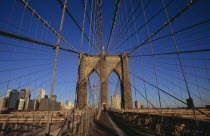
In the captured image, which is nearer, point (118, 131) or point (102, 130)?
point (118, 131)

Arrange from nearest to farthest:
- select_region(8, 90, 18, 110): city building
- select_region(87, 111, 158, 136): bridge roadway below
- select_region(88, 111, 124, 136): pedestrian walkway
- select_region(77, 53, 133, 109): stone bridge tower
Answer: select_region(87, 111, 158, 136): bridge roadway below, select_region(88, 111, 124, 136): pedestrian walkway, select_region(77, 53, 133, 109): stone bridge tower, select_region(8, 90, 18, 110): city building

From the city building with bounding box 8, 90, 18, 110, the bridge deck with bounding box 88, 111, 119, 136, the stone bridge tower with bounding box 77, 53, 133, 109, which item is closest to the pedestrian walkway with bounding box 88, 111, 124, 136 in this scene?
the bridge deck with bounding box 88, 111, 119, 136

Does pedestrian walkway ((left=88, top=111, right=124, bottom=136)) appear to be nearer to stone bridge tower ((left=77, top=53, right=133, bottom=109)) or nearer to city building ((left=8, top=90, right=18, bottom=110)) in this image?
stone bridge tower ((left=77, top=53, right=133, bottom=109))

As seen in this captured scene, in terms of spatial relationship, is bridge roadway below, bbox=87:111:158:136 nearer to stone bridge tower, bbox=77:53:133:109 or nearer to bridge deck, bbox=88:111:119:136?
bridge deck, bbox=88:111:119:136

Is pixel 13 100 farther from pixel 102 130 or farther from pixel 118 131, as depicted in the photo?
pixel 118 131

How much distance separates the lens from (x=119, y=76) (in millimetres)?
25609

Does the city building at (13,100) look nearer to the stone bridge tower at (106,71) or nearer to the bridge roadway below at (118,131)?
the stone bridge tower at (106,71)

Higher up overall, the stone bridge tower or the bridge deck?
the stone bridge tower

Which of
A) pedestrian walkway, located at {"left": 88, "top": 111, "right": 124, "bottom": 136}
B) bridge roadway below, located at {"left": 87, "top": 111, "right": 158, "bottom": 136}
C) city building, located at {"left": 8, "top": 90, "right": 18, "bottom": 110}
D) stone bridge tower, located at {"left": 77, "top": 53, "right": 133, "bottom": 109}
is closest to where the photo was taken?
bridge roadway below, located at {"left": 87, "top": 111, "right": 158, "bottom": 136}

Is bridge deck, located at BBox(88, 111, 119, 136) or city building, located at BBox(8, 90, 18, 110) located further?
city building, located at BBox(8, 90, 18, 110)

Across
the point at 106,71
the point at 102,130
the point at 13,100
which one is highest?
the point at 106,71

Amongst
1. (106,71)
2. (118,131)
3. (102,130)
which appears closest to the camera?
(118,131)

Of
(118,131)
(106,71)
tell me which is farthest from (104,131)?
(106,71)

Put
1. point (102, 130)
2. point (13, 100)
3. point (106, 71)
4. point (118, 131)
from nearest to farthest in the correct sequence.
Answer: point (118, 131) < point (102, 130) < point (106, 71) < point (13, 100)
